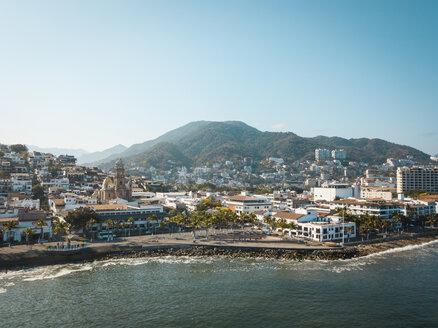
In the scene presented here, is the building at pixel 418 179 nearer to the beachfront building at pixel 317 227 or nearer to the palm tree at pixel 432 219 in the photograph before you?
the palm tree at pixel 432 219

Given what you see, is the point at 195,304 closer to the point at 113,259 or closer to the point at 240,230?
the point at 113,259

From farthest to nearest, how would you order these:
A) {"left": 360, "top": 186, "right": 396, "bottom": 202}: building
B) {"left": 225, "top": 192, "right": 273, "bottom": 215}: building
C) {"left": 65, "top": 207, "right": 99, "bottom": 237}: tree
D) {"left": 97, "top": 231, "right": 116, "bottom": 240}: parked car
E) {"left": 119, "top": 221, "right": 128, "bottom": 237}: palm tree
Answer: {"left": 360, "top": 186, "right": 396, "bottom": 202}: building, {"left": 225, "top": 192, "right": 273, "bottom": 215}: building, {"left": 119, "top": 221, "right": 128, "bottom": 237}: palm tree, {"left": 97, "top": 231, "right": 116, "bottom": 240}: parked car, {"left": 65, "top": 207, "right": 99, "bottom": 237}: tree

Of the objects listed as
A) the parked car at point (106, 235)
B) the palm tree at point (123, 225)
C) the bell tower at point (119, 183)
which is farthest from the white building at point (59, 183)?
the parked car at point (106, 235)

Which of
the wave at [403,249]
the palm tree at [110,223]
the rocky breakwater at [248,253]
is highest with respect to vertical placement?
the palm tree at [110,223]

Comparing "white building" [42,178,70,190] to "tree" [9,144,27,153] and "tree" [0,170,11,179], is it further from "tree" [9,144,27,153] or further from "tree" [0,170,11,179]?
"tree" [9,144,27,153]

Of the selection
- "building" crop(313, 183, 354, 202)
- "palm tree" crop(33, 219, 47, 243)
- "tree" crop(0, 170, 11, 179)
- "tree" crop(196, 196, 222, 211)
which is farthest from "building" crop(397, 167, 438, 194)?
"tree" crop(0, 170, 11, 179)
